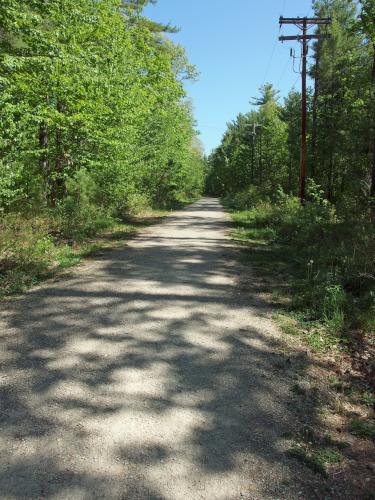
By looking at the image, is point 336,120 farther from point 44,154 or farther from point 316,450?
point 316,450

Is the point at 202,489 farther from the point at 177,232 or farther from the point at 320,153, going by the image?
the point at 320,153

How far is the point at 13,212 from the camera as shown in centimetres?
929

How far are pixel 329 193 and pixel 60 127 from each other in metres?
24.7

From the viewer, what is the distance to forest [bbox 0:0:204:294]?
795 centimetres

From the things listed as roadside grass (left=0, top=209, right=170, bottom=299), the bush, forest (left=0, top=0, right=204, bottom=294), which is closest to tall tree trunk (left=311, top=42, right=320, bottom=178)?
forest (left=0, top=0, right=204, bottom=294)

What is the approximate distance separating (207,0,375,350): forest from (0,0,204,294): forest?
536 cm

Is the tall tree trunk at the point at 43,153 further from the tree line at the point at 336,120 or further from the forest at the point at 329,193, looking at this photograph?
the tree line at the point at 336,120

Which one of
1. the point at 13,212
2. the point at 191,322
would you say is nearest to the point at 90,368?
the point at 191,322

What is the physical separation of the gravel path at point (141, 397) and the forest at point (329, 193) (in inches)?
56.2

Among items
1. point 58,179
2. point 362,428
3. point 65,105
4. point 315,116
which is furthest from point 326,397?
point 315,116

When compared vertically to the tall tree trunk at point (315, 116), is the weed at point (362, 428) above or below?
below

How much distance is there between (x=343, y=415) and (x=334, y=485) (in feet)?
3.35

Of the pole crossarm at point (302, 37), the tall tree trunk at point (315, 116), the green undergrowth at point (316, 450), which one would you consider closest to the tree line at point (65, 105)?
the green undergrowth at point (316, 450)

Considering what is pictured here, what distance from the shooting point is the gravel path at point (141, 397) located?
2.76 m
